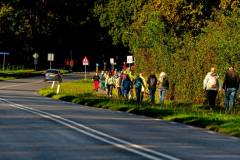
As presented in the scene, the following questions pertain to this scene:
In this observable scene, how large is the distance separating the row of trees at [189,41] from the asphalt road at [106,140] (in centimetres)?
773

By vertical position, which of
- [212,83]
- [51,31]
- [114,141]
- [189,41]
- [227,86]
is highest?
[51,31]

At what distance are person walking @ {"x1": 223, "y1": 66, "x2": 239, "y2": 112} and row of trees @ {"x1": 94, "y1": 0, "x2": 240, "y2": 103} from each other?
2.04 m

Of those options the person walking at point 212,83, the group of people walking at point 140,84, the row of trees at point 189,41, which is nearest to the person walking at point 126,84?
the group of people walking at point 140,84

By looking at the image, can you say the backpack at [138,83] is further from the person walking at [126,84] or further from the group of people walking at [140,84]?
the person walking at [126,84]

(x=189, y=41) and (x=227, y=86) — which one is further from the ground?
(x=189, y=41)

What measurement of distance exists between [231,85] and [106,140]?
11.4 meters

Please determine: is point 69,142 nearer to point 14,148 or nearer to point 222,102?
point 14,148

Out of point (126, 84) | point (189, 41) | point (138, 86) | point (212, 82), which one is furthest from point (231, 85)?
point (126, 84)

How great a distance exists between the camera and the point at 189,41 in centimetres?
3488

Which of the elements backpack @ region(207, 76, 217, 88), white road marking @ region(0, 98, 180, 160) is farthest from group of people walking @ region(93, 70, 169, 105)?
white road marking @ region(0, 98, 180, 160)

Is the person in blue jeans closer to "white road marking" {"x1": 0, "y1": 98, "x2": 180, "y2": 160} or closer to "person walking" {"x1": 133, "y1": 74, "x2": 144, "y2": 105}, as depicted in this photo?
"person walking" {"x1": 133, "y1": 74, "x2": 144, "y2": 105}

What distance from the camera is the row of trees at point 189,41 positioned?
28.7 metres

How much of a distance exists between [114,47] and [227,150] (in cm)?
10197

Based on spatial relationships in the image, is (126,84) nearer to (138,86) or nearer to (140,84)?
(140,84)
